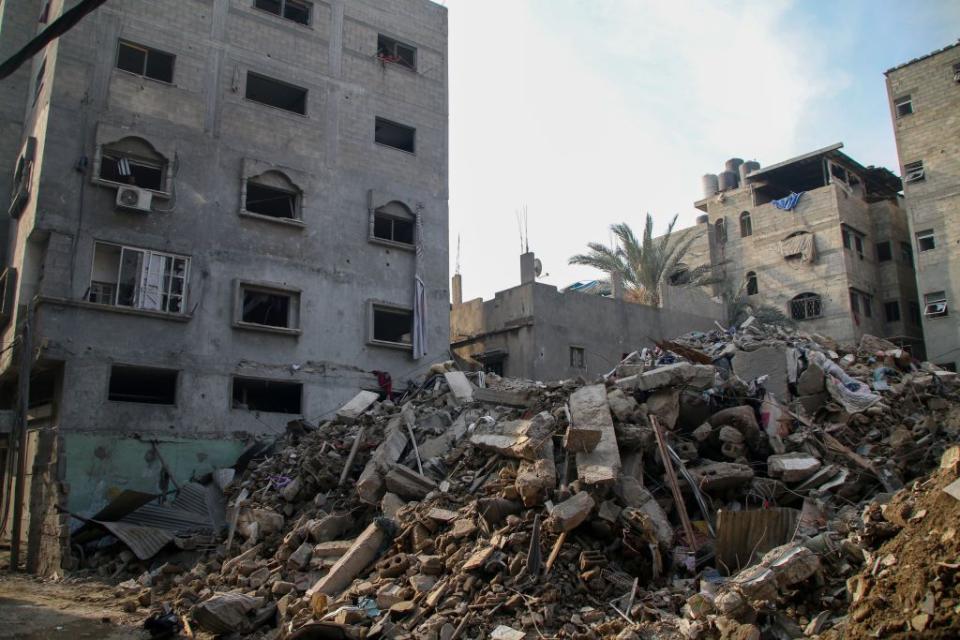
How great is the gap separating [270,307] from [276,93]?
246 inches

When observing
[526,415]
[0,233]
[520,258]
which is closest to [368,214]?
[520,258]

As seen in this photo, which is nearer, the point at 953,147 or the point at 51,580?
the point at 51,580

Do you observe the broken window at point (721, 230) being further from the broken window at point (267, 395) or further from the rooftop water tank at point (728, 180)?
the broken window at point (267, 395)

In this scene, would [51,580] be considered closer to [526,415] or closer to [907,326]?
[526,415]

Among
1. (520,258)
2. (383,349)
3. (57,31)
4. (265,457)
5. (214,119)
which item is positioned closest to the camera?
(57,31)

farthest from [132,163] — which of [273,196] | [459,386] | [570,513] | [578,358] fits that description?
[570,513]

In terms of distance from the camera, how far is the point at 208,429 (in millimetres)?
16453

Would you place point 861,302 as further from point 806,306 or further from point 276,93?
point 276,93

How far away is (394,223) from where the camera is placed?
21.3 metres

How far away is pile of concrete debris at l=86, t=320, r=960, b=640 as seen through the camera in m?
6.79

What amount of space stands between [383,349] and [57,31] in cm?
1500

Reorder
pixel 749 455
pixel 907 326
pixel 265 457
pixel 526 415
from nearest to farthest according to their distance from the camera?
pixel 749 455 → pixel 526 415 → pixel 265 457 → pixel 907 326

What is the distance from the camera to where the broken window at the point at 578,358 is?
72.9ft

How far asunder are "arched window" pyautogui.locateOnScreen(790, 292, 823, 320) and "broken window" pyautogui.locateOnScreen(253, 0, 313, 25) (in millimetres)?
23575
